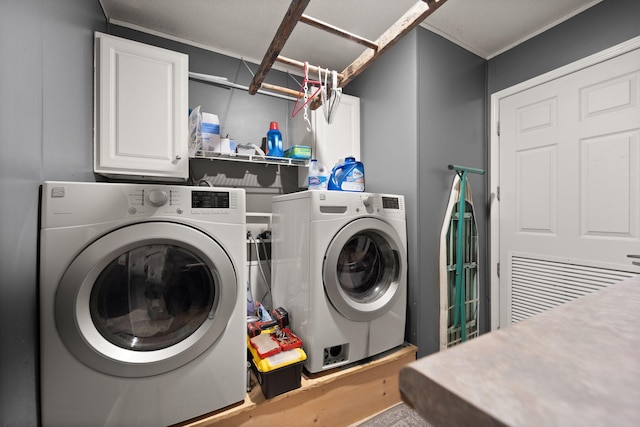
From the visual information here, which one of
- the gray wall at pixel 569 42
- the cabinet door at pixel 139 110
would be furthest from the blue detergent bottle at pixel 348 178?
the gray wall at pixel 569 42

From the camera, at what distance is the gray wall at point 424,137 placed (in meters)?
1.77

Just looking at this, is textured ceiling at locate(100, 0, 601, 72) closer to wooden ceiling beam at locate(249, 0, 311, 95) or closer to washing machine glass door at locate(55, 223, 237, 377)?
wooden ceiling beam at locate(249, 0, 311, 95)

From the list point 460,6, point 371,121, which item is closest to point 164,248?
point 371,121

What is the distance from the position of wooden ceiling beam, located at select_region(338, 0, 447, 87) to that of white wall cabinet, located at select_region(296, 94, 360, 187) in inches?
23.0

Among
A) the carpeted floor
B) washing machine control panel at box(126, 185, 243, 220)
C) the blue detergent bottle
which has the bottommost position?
the carpeted floor

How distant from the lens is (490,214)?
2133 millimetres

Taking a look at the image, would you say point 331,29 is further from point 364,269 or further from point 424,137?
point 364,269

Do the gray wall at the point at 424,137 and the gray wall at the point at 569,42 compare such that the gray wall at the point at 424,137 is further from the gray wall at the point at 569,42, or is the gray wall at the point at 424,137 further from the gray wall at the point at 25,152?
the gray wall at the point at 25,152

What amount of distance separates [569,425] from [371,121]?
220cm

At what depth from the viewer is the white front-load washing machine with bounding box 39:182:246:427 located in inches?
38.4

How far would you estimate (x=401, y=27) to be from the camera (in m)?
1.21

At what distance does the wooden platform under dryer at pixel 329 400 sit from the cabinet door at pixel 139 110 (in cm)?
129

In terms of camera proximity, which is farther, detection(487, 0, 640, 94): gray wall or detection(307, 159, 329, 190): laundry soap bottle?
detection(307, 159, 329, 190): laundry soap bottle

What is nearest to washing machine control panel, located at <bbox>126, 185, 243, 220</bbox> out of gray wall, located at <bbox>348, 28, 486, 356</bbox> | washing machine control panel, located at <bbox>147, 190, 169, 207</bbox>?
washing machine control panel, located at <bbox>147, 190, 169, 207</bbox>
